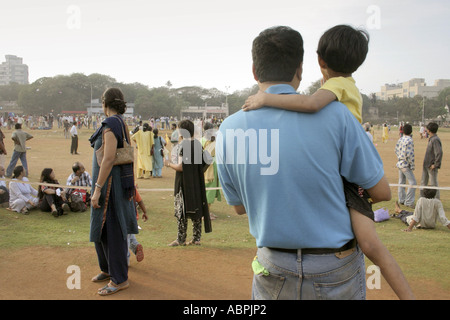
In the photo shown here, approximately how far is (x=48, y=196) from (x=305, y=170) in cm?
766

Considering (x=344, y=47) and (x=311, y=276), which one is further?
(x=344, y=47)

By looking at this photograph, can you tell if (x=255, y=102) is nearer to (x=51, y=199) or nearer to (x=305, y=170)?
(x=305, y=170)

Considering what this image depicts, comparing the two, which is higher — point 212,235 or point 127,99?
point 127,99

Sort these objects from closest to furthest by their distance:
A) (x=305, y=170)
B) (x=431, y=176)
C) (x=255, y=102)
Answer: (x=305, y=170) → (x=255, y=102) → (x=431, y=176)

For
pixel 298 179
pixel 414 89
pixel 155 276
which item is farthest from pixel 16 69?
pixel 298 179

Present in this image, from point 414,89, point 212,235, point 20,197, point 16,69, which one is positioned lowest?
point 212,235

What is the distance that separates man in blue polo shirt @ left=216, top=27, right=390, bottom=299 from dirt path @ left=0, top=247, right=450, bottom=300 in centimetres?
256

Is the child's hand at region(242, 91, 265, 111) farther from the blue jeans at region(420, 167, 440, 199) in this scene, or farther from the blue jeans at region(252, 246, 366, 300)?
the blue jeans at region(420, 167, 440, 199)

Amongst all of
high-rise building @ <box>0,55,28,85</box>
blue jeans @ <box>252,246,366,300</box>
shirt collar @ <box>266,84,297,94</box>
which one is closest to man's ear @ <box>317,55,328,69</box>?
shirt collar @ <box>266,84,297,94</box>

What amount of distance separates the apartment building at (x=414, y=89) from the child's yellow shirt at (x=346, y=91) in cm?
11103

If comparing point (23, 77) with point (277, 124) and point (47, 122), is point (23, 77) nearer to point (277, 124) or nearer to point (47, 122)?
point (47, 122)

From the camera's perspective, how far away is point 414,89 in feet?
399

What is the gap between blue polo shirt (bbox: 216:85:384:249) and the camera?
159cm

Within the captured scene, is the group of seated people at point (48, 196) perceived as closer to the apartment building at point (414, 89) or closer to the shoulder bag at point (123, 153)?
the shoulder bag at point (123, 153)
